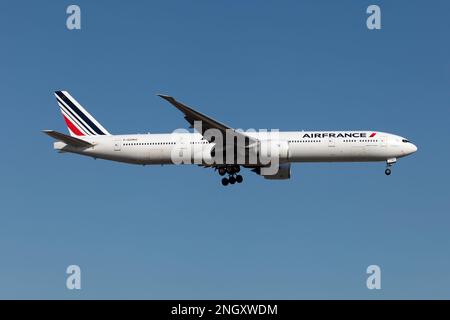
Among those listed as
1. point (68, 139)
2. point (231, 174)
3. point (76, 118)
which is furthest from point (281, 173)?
point (76, 118)

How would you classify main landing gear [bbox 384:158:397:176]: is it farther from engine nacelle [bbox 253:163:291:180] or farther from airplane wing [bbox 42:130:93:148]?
airplane wing [bbox 42:130:93:148]

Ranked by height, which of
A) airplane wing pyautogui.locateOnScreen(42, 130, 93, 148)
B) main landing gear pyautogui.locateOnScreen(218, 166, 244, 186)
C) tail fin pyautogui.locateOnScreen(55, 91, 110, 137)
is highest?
→ tail fin pyautogui.locateOnScreen(55, 91, 110, 137)

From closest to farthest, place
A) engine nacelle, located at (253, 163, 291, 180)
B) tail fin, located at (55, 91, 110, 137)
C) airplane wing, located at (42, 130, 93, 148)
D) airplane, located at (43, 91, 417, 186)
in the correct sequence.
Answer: airplane, located at (43, 91, 417, 186) < airplane wing, located at (42, 130, 93, 148) < engine nacelle, located at (253, 163, 291, 180) < tail fin, located at (55, 91, 110, 137)

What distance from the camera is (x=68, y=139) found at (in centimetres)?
6228

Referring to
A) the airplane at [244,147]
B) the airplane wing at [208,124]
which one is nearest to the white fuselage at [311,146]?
the airplane at [244,147]

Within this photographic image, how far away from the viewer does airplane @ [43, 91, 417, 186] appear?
58625mm

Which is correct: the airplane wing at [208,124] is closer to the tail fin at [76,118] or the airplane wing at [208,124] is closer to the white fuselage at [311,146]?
the white fuselage at [311,146]

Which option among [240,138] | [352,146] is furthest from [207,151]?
[352,146]

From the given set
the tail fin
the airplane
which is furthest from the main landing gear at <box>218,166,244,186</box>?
the tail fin

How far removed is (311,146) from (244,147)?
197 inches

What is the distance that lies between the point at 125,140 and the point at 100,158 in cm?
278

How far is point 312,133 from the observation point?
196 feet

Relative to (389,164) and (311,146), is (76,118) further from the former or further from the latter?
(389,164)

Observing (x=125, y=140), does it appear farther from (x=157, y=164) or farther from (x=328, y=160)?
(x=328, y=160)
